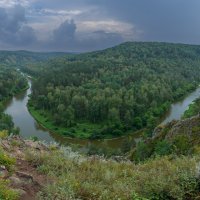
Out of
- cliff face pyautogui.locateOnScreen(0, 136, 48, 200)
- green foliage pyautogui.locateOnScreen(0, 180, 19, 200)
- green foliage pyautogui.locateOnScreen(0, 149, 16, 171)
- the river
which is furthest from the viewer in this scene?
the river

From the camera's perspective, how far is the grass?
8.12 metres

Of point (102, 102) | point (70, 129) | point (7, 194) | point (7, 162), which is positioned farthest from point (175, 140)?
point (102, 102)

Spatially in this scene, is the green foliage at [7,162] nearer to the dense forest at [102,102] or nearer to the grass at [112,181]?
the grass at [112,181]

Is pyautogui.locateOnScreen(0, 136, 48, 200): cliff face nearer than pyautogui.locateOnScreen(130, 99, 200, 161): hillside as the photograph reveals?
Yes

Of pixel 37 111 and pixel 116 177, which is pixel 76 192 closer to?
pixel 116 177

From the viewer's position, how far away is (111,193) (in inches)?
322

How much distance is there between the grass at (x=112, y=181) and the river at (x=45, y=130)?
151 feet

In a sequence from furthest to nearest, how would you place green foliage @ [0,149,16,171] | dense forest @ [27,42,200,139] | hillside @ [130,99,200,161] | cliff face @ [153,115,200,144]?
dense forest @ [27,42,200,139]
cliff face @ [153,115,200,144]
hillside @ [130,99,200,161]
green foliage @ [0,149,16,171]

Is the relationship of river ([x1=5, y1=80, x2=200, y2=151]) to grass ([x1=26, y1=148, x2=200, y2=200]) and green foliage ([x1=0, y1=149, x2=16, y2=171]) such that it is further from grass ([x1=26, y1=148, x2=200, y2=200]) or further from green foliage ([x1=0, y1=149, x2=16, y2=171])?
green foliage ([x1=0, y1=149, x2=16, y2=171])

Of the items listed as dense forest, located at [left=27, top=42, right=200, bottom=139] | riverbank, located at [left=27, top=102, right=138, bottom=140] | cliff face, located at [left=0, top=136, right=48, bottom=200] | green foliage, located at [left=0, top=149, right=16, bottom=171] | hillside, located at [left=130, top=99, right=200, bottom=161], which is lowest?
riverbank, located at [left=27, top=102, right=138, bottom=140]

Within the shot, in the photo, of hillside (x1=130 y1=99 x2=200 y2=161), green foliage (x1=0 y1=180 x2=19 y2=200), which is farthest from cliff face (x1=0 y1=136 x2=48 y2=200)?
hillside (x1=130 y1=99 x2=200 y2=161)

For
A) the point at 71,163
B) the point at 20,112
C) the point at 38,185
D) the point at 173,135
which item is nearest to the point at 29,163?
the point at 71,163

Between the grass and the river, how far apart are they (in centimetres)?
4609

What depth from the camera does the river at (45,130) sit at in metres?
77.6
